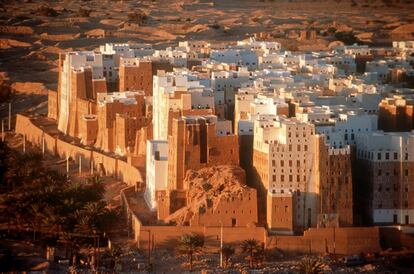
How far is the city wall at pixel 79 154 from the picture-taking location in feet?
95.1

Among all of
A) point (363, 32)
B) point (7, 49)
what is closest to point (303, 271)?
point (7, 49)

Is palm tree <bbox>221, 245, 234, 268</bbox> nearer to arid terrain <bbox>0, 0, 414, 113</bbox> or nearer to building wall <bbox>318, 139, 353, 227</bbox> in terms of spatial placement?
building wall <bbox>318, 139, 353, 227</bbox>

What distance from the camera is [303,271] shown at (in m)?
21.9

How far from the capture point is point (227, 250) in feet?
76.0

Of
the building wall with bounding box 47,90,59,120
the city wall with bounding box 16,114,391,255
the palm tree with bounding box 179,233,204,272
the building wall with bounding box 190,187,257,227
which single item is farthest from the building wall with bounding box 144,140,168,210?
the building wall with bounding box 47,90,59,120

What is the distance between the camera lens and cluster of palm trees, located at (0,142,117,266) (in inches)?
932

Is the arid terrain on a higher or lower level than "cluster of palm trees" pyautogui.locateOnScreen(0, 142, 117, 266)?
lower

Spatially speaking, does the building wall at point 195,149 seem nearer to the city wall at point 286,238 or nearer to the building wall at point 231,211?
the building wall at point 231,211

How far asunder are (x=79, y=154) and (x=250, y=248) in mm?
9265

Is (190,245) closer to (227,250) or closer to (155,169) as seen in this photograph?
(227,250)

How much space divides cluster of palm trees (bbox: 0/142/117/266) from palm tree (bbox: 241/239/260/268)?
2445 mm

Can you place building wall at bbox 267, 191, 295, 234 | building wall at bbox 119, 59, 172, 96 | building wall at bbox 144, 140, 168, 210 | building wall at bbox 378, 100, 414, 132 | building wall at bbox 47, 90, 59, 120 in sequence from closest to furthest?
building wall at bbox 267, 191, 295, 234 < building wall at bbox 144, 140, 168, 210 < building wall at bbox 378, 100, 414, 132 < building wall at bbox 119, 59, 172, 96 < building wall at bbox 47, 90, 59, 120

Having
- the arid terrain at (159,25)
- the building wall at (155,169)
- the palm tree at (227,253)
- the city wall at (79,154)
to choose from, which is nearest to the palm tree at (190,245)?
the palm tree at (227,253)

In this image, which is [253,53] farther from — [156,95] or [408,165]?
[408,165]
